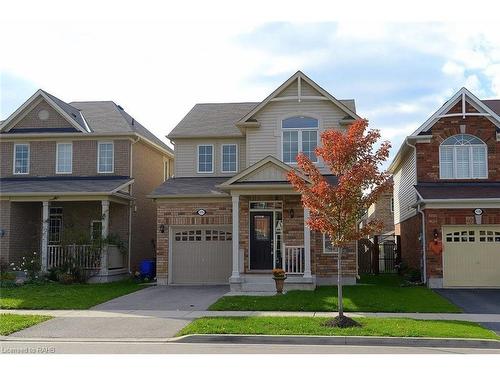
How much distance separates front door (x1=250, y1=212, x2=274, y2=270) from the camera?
20.9 m

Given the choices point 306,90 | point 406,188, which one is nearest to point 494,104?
point 406,188

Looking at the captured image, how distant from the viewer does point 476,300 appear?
1745 centimetres

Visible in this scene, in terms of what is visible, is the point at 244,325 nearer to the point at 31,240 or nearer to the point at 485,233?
the point at 485,233

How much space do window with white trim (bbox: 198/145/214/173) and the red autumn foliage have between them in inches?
451

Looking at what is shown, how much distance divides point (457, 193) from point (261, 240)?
759 cm

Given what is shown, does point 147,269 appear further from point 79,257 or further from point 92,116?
point 92,116

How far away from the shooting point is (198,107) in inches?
1078

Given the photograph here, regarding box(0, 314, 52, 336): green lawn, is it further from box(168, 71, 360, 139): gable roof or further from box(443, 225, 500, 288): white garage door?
box(443, 225, 500, 288): white garage door

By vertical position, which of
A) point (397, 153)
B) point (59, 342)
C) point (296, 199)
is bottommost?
point (59, 342)

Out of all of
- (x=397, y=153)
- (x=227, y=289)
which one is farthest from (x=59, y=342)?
(x=397, y=153)

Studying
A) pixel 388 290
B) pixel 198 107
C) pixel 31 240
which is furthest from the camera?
pixel 198 107

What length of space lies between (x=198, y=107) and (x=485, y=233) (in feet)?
47.4

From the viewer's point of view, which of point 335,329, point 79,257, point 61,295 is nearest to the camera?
point 335,329

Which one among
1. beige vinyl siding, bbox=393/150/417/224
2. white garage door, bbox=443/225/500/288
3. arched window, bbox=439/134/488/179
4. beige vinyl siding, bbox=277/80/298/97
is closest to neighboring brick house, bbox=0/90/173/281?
beige vinyl siding, bbox=277/80/298/97
